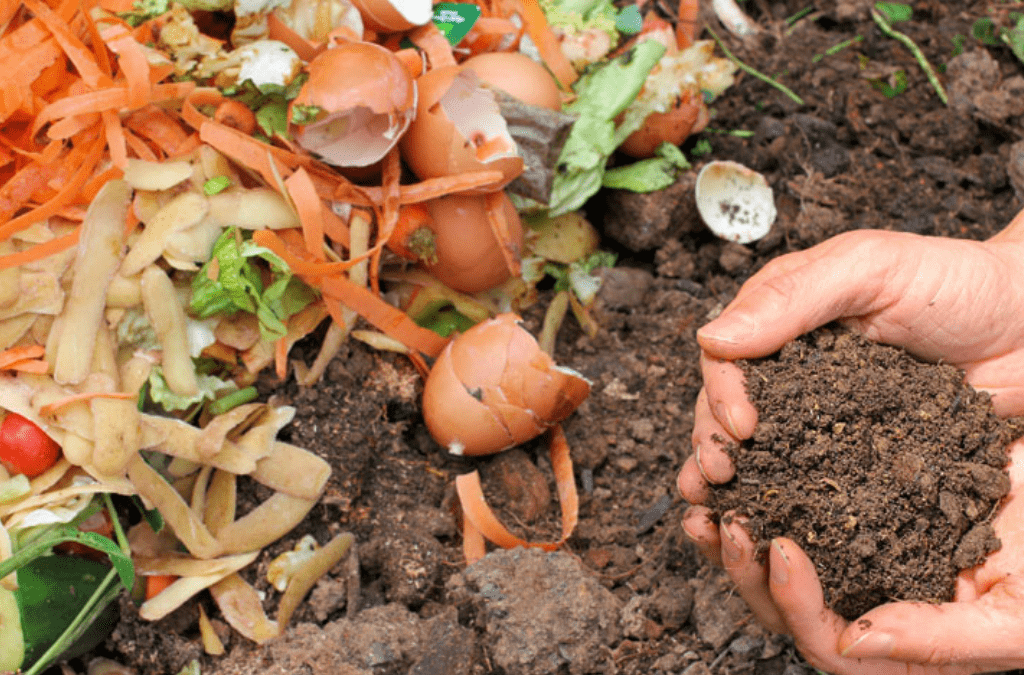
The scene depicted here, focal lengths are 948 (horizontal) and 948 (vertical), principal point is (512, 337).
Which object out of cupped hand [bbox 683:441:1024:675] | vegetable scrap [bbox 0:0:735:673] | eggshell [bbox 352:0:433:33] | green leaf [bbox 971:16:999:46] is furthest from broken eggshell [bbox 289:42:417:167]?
green leaf [bbox 971:16:999:46]

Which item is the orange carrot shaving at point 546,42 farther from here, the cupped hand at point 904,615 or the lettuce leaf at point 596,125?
the cupped hand at point 904,615

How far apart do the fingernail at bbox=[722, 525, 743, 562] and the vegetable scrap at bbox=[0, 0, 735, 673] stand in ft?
1.50

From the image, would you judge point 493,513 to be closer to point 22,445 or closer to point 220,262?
point 220,262

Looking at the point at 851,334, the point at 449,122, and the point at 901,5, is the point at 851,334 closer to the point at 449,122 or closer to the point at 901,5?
the point at 449,122

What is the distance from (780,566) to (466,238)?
981mm

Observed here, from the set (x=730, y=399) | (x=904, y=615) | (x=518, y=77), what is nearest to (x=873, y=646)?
(x=904, y=615)

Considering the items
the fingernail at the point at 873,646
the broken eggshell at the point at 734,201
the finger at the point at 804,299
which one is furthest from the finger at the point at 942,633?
the broken eggshell at the point at 734,201

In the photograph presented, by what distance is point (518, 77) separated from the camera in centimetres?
210

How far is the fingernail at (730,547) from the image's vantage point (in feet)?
4.97

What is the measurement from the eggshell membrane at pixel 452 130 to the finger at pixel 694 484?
2.40 ft

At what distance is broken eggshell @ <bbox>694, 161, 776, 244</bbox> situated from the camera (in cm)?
229

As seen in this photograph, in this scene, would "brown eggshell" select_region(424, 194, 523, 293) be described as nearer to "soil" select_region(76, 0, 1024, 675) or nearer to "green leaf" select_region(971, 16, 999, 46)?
"soil" select_region(76, 0, 1024, 675)

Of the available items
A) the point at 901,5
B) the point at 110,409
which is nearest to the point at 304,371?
the point at 110,409

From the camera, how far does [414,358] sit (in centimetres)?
211
